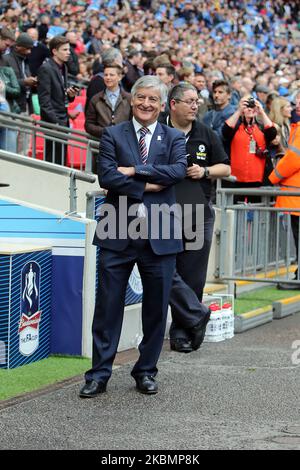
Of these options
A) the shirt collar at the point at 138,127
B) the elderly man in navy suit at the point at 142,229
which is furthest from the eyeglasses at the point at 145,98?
the shirt collar at the point at 138,127

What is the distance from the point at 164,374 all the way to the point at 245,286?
166 inches

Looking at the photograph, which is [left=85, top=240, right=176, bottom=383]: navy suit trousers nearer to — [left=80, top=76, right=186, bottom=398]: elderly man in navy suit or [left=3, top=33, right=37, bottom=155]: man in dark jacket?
[left=80, top=76, right=186, bottom=398]: elderly man in navy suit

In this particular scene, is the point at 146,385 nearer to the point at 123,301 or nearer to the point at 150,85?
the point at 123,301

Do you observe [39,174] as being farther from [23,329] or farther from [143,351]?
[143,351]

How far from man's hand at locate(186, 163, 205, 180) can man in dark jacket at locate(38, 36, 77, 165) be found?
5193 millimetres

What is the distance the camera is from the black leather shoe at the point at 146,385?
7551 millimetres

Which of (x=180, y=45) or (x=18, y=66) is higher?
(x=180, y=45)

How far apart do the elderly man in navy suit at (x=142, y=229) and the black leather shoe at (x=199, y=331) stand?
1.59m

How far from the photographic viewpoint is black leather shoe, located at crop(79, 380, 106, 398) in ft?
24.1

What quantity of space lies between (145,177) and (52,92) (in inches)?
→ 267

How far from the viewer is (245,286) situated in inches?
487

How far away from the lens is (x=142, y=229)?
7477 millimetres

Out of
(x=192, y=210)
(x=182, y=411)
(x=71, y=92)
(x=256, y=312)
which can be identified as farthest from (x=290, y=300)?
(x=182, y=411)

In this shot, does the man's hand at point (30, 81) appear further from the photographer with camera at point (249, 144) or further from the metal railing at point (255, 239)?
the metal railing at point (255, 239)
